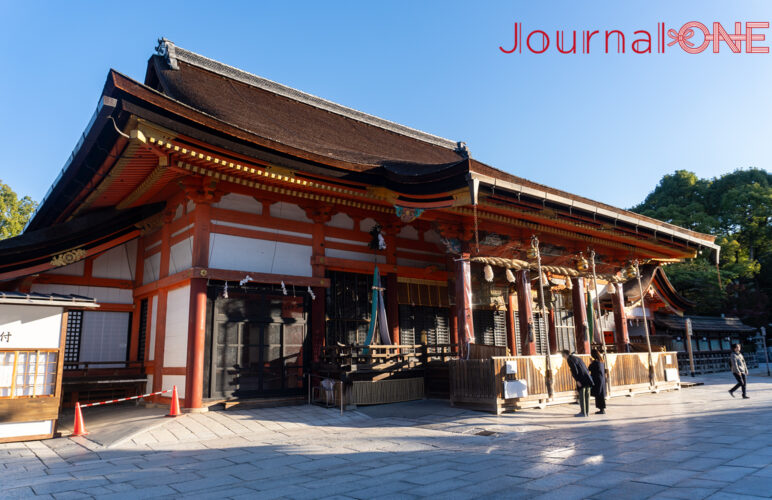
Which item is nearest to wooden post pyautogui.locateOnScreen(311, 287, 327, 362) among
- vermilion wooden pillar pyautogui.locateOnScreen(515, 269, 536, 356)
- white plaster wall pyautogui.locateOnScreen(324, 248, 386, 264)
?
white plaster wall pyautogui.locateOnScreen(324, 248, 386, 264)

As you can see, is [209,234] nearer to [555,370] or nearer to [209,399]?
[209,399]

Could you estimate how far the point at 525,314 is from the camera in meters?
12.6

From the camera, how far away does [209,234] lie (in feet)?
35.5

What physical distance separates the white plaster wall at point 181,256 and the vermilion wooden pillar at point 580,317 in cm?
1115

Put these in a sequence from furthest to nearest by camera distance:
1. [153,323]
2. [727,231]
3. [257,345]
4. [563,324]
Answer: [727,231] < [563,324] < [153,323] < [257,345]

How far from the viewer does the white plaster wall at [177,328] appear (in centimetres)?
1061

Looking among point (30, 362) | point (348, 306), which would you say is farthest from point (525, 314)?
point (30, 362)

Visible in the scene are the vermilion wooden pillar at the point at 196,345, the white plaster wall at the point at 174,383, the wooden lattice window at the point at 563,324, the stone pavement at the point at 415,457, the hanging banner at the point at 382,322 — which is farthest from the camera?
the wooden lattice window at the point at 563,324

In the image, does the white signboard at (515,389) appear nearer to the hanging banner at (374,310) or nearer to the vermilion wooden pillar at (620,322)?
the hanging banner at (374,310)

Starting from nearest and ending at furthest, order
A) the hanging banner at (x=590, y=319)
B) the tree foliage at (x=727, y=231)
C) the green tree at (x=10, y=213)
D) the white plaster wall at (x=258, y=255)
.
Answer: the white plaster wall at (x=258, y=255) → the hanging banner at (x=590, y=319) → the green tree at (x=10, y=213) → the tree foliage at (x=727, y=231)

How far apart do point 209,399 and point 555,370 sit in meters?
7.92

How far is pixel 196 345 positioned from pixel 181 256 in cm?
252

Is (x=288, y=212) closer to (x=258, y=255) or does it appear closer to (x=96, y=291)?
(x=258, y=255)

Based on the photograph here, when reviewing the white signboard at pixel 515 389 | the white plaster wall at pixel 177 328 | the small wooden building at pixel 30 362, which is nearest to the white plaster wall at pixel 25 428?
the small wooden building at pixel 30 362
